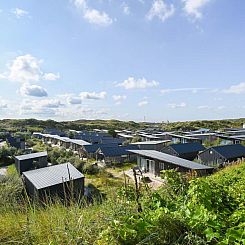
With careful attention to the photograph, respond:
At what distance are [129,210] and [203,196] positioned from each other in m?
0.81

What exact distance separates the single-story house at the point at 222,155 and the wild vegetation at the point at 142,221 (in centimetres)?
2632

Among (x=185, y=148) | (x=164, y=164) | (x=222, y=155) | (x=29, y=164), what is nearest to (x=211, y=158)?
(x=222, y=155)

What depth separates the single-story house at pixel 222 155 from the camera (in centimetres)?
2888

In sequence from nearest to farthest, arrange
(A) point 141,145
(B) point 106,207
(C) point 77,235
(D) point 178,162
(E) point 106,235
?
(E) point 106,235 → (C) point 77,235 → (B) point 106,207 → (D) point 178,162 → (A) point 141,145

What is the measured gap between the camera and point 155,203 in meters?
3.29

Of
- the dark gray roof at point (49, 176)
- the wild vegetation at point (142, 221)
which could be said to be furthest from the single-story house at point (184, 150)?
the wild vegetation at point (142, 221)

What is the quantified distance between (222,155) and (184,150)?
22.6 feet

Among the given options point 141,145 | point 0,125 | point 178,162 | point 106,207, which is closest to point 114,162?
point 141,145

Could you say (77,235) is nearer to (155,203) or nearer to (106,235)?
(106,235)

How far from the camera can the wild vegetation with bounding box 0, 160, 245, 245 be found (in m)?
2.42

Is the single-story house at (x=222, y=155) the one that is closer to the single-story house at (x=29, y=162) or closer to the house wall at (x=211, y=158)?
the house wall at (x=211, y=158)

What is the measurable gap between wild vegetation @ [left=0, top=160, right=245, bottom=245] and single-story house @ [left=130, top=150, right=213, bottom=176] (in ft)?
66.1

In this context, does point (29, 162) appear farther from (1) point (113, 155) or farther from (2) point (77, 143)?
(2) point (77, 143)

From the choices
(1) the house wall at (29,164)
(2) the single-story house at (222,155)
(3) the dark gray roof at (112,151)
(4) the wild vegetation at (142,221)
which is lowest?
(1) the house wall at (29,164)
